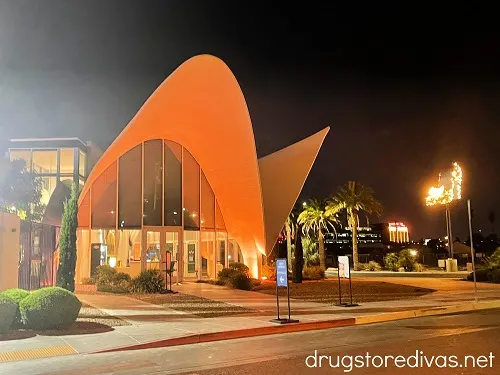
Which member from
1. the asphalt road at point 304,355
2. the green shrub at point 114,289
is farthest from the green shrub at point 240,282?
the asphalt road at point 304,355

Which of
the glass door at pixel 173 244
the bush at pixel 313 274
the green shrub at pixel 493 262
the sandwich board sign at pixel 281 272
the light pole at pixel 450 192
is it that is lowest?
the bush at pixel 313 274

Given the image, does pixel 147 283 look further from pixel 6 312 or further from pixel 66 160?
pixel 66 160

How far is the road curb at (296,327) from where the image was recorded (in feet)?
33.0

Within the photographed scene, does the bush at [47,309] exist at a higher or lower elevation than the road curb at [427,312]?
higher

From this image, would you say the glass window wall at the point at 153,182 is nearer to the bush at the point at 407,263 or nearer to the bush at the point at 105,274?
the bush at the point at 105,274

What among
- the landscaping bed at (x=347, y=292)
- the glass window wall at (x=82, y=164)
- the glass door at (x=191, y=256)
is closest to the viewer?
the landscaping bed at (x=347, y=292)

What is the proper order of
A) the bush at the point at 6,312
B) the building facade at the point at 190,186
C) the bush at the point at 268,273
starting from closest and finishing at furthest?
the bush at the point at 6,312, the building facade at the point at 190,186, the bush at the point at 268,273

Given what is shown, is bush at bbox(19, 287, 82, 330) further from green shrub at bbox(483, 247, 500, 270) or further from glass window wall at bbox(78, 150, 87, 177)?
green shrub at bbox(483, 247, 500, 270)

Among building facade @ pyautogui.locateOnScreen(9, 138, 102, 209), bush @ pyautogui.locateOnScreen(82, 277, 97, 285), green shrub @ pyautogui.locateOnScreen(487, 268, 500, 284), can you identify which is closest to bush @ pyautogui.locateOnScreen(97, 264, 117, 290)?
bush @ pyautogui.locateOnScreen(82, 277, 97, 285)

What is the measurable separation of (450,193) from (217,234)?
78.4 feet

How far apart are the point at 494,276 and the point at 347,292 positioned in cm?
1202

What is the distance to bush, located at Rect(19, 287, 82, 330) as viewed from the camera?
11.3 m

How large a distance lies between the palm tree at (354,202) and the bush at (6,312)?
35.8m

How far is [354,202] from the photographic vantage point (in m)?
44.5
